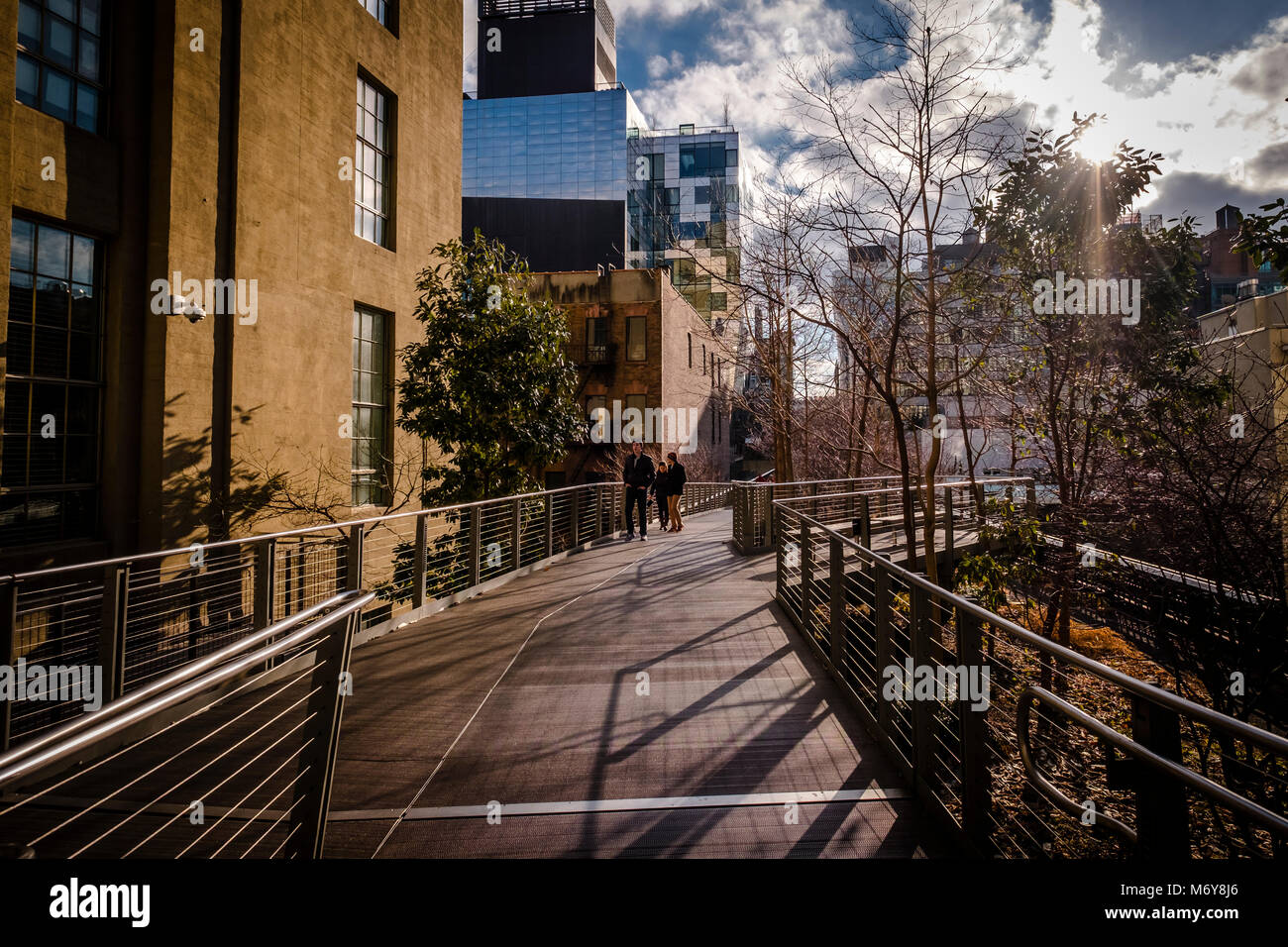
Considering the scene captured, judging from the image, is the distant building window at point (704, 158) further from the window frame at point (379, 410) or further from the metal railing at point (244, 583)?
the window frame at point (379, 410)

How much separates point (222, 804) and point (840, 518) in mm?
15504

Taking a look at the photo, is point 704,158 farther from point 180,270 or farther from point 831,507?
point 180,270

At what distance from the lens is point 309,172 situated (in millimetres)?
12266

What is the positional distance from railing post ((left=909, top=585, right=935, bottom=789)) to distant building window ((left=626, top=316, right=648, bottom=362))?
28522 mm

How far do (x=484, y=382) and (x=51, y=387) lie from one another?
212 inches

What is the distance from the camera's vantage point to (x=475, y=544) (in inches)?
398

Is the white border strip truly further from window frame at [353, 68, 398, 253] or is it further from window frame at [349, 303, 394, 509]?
window frame at [353, 68, 398, 253]

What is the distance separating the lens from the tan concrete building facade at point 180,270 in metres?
8.35

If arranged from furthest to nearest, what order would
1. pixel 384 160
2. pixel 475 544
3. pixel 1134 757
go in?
1. pixel 384 160
2. pixel 475 544
3. pixel 1134 757

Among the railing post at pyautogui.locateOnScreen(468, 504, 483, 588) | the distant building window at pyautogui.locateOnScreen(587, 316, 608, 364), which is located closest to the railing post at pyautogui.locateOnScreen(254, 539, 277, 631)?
the railing post at pyautogui.locateOnScreen(468, 504, 483, 588)

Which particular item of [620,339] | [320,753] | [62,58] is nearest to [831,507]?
[62,58]

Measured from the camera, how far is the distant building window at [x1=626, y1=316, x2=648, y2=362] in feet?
106
